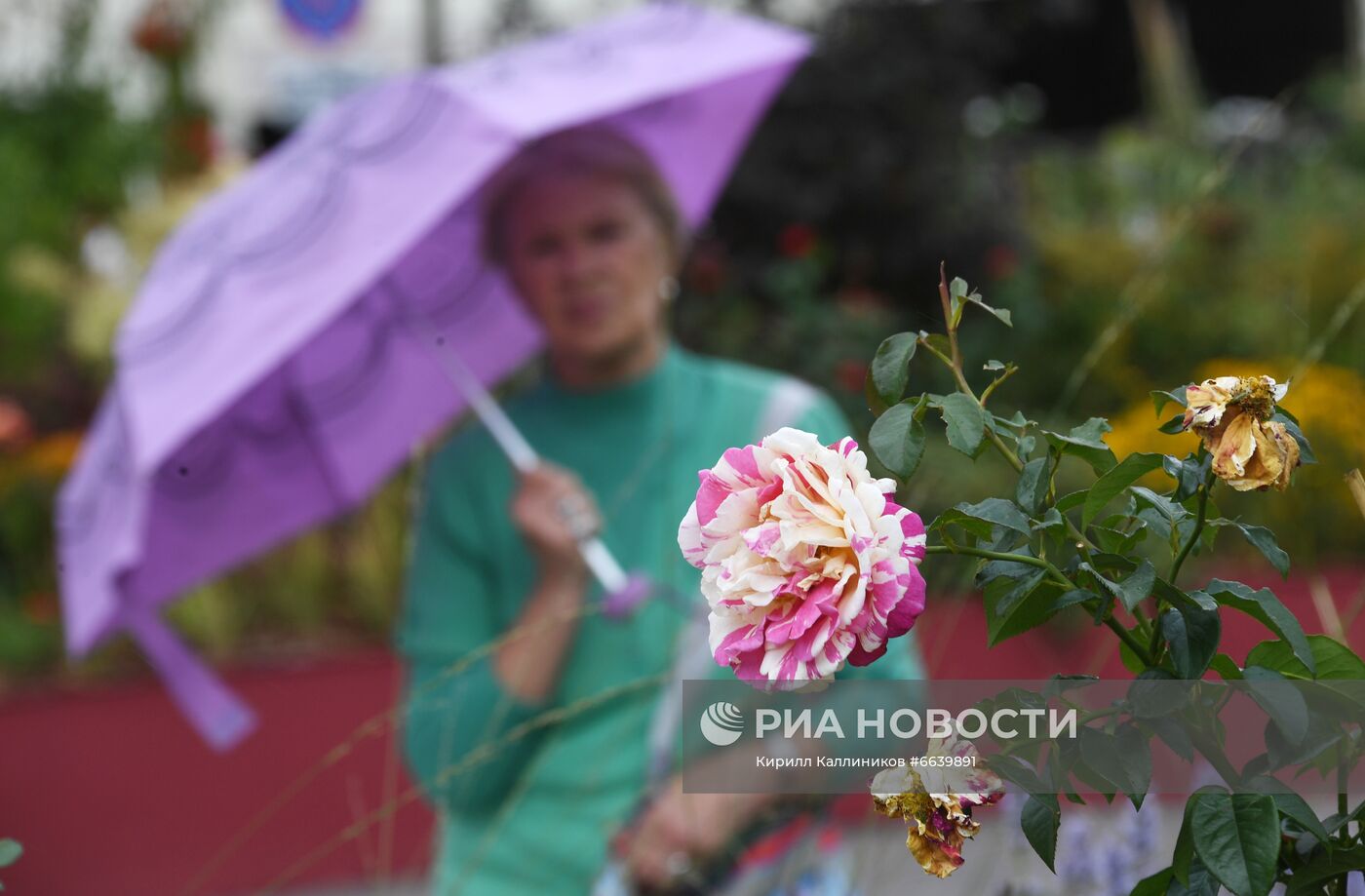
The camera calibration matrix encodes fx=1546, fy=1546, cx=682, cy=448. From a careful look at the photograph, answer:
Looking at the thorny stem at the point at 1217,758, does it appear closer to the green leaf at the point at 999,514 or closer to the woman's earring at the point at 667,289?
the green leaf at the point at 999,514

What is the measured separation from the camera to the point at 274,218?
8.41 feet

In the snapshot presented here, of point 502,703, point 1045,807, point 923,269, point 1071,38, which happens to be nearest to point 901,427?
point 1045,807

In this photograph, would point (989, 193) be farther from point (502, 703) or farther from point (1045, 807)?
point (1045, 807)

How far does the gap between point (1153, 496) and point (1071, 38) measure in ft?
40.2

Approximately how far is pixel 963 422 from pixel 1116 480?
8 centimetres

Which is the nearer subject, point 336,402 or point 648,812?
point 648,812

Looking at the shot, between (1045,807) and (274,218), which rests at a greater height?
(1045,807)

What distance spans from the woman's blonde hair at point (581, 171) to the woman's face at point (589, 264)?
2cm

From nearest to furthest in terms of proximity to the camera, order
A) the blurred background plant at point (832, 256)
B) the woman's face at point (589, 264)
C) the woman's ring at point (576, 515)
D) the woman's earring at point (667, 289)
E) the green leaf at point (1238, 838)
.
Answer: the green leaf at point (1238, 838) → the woman's earring at point (667, 289) → the woman's ring at point (576, 515) → the woman's face at point (589, 264) → the blurred background plant at point (832, 256)

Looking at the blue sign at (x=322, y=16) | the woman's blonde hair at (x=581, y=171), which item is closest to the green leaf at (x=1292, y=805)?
the woman's blonde hair at (x=581, y=171)

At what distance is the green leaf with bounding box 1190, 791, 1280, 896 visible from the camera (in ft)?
2.28

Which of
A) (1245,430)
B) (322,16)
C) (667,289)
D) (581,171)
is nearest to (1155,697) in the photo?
(1245,430)

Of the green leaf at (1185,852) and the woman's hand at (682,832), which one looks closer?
the green leaf at (1185,852)

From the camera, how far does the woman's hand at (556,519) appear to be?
2420 mm
